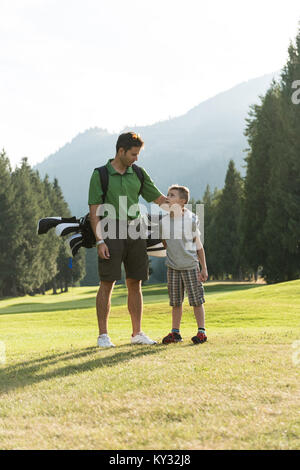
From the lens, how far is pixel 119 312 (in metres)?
16.9

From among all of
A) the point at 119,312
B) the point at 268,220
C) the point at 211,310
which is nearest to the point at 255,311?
the point at 211,310

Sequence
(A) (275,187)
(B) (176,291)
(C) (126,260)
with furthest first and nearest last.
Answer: (A) (275,187) < (B) (176,291) < (C) (126,260)

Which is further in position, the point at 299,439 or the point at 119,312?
the point at 119,312

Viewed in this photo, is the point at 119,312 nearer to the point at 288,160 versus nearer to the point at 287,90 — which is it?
the point at 288,160

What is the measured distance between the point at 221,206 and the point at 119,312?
135 ft

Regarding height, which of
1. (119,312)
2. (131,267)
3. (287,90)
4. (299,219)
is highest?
(287,90)

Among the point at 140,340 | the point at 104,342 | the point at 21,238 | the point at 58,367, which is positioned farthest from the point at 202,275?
the point at 21,238

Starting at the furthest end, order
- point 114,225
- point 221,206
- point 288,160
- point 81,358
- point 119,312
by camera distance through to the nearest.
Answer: point 221,206 < point 288,160 < point 119,312 < point 114,225 < point 81,358

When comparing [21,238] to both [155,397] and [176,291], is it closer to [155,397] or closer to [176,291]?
[176,291]

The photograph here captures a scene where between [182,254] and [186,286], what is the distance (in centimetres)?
41

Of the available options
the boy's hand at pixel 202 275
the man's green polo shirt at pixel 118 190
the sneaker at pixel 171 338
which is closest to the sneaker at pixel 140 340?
the sneaker at pixel 171 338

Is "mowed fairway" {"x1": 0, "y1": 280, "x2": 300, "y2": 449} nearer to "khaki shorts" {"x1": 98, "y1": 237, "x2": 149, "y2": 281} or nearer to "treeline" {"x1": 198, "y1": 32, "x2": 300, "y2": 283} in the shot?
"khaki shorts" {"x1": 98, "y1": 237, "x2": 149, "y2": 281}

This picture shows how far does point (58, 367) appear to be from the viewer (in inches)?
204

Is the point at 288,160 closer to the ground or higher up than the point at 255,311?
higher up
